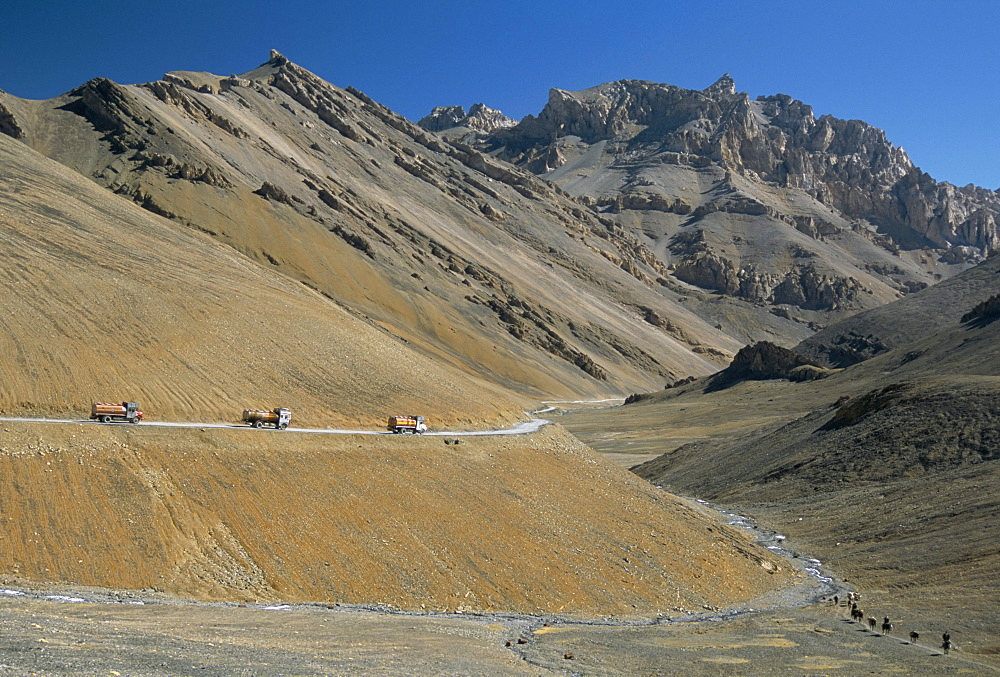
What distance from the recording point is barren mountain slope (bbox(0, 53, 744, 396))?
368 feet

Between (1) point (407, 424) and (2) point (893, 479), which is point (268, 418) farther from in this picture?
(2) point (893, 479)

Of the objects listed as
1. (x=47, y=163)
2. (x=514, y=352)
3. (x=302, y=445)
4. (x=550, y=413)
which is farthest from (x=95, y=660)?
(x=514, y=352)

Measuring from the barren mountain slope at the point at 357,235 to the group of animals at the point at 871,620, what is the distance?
7885 cm

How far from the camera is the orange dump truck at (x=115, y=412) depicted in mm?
33625

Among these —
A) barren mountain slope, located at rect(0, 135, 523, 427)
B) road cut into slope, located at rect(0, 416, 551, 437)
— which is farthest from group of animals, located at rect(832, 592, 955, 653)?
barren mountain slope, located at rect(0, 135, 523, 427)

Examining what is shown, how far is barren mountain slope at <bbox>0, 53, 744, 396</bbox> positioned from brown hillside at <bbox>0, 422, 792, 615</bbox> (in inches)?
2749

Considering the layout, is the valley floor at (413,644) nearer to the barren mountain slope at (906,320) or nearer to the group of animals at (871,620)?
the group of animals at (871,620)

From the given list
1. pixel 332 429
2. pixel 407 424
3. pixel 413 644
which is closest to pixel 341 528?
pixel 413 644

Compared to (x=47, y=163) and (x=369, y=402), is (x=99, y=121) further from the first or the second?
(x=369, y=402)

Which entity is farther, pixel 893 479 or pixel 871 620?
pixel 893 479

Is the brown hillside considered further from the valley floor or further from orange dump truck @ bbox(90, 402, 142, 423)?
the valley floor

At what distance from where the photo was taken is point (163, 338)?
4450 centimetres

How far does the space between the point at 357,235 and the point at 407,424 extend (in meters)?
98.0

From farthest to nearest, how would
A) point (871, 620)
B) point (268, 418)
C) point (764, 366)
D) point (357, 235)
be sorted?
point (357, 235), point (764, 366), point (268, 418), point (871, 620)
